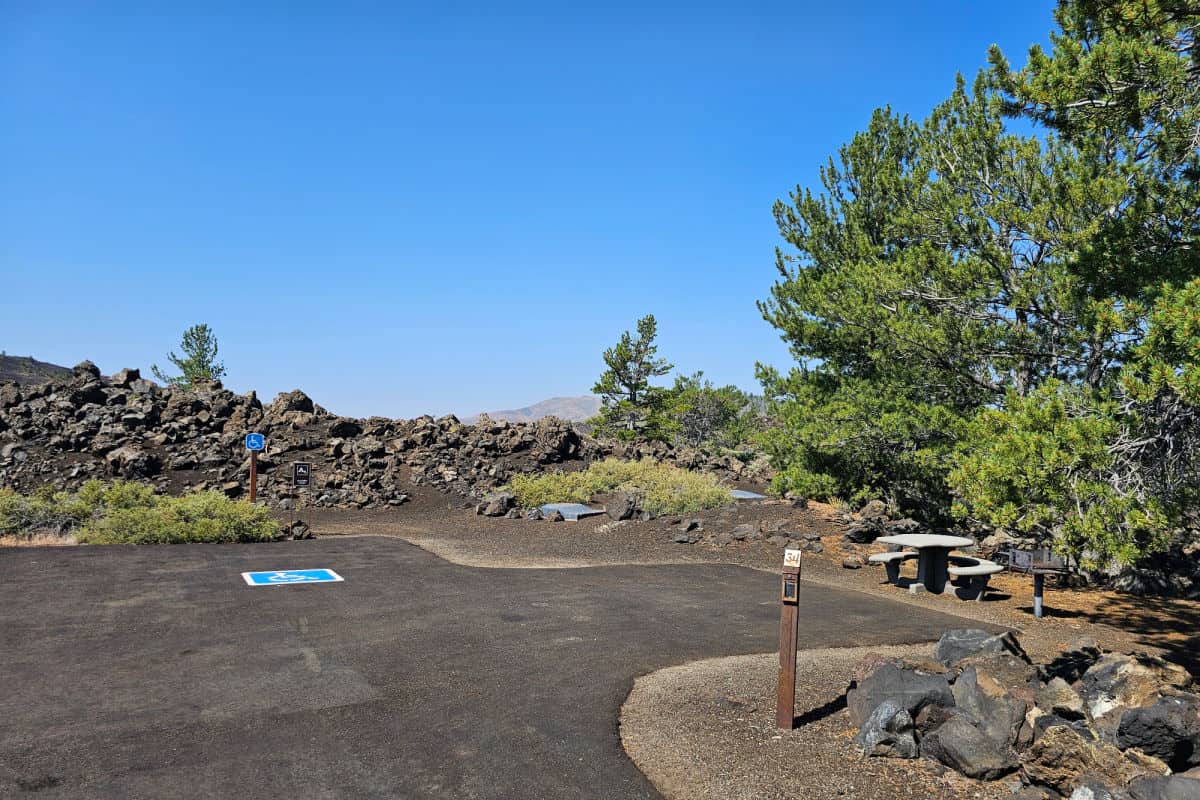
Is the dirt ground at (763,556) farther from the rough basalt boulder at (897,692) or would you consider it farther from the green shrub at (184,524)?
the rough basalt boulder at (897,692)

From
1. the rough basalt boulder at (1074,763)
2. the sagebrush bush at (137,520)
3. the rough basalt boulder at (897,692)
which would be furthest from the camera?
the sagebrush bush at (137,520)

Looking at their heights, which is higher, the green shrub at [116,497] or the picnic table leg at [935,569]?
the picnic table leg at [935,569]

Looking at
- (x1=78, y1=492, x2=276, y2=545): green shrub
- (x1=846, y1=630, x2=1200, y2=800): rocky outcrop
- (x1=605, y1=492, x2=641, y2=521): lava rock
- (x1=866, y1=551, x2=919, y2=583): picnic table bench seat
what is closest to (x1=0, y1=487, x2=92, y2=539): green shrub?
(x1=78, y1=492, x2=276, y2=545): green shrub

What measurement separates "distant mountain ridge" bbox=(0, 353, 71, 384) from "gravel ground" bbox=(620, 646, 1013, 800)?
94.0m

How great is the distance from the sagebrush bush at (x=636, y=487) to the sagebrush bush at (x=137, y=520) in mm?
9295

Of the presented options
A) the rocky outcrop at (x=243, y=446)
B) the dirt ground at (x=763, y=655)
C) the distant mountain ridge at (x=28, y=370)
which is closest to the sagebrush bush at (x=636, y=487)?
the dirt ground at (x=763, y=655)

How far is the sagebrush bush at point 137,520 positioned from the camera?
58.1 feet

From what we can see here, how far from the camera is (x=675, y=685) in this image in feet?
25.8

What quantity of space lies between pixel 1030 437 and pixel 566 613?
22.2 feet

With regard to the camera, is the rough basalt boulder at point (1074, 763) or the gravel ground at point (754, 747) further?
the gravel ground at point (754, 747)

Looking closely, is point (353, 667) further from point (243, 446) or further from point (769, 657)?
point (243, 446)

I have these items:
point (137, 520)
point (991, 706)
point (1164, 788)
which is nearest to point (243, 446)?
point (137, 520)

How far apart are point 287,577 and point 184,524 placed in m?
6.17

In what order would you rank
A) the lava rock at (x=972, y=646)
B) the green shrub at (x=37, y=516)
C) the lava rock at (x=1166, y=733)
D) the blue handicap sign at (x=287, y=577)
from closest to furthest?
the lava rock at (x=1166, y=733)
the lava rock at (x=972, y=646)
the blue handicap sign at (x=287, y=577)
the green shrub at (x=37, y=516)
